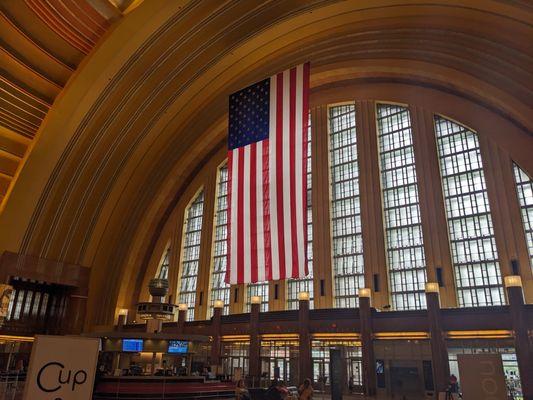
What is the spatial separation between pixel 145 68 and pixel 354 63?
1255 centimetres

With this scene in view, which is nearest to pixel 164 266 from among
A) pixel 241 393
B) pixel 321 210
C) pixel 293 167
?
pixel 321 210

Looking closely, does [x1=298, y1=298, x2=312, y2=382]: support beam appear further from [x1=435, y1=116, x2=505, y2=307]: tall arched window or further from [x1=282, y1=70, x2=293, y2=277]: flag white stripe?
[x1=282, y1=70, x2=293, y2=277]: flag white stripe

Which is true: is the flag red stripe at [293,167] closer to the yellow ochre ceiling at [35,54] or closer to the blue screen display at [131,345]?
the blue screen display at [131,345]

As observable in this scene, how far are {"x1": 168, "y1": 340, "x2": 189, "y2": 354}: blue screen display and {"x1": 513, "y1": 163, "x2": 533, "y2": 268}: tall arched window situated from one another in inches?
655

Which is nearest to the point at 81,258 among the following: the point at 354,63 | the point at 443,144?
the point at 354,63

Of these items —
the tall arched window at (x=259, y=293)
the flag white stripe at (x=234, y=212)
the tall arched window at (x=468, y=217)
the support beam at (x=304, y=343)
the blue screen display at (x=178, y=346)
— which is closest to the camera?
the flag white stripe at (x=234, y=212)

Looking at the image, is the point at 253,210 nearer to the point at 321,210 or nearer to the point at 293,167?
the point at 293,167

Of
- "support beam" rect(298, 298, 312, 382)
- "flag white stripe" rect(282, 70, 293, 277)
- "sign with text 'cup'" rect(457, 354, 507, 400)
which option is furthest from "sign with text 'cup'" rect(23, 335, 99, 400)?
"support beam" rect(298, 298, 312, 382)

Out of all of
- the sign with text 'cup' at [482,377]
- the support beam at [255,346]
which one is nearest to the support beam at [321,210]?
the support beam at [255,346]

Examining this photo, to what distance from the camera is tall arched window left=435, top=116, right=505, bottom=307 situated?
1988 centimetres

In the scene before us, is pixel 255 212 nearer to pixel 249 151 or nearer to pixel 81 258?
pixel 249 151

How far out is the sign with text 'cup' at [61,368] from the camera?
2.20 meters

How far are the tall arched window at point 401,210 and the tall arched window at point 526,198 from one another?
16.3ft

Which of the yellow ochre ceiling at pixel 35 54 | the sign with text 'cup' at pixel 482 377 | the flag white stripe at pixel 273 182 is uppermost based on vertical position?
the yellow ochre ceiling at pixel 35 54
